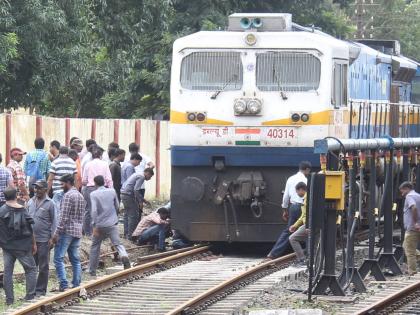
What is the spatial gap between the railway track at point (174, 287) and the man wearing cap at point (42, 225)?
58 centimetres

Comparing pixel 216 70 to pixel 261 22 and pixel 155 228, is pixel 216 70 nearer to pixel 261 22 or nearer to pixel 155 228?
pixel 261 22

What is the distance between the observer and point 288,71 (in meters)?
19.3

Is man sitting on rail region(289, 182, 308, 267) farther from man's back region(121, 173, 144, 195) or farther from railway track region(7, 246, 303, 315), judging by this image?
man's back region(121, 173, 144, 195)

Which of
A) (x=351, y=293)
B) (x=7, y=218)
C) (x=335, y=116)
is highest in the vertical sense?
(x=335, y=116)

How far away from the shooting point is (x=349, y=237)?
15.8 m

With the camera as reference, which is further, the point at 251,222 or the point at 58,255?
the point at 251,222

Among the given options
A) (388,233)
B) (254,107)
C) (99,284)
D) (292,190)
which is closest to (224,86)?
(254,107)

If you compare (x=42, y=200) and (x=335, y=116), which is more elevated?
(x=335, y=116)

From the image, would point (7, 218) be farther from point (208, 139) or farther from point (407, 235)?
point (407, 235)

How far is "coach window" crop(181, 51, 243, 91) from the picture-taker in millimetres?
19422

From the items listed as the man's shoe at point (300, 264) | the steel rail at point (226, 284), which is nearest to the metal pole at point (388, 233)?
the man's shoe at point (300, 264)

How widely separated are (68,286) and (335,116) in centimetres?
556

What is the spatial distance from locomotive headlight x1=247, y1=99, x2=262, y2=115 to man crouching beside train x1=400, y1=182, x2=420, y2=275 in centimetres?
262

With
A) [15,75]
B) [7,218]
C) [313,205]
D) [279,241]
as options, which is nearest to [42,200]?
[7,218]
